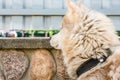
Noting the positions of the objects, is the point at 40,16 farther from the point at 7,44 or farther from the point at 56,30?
the point at 7,44

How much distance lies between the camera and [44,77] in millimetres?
4914

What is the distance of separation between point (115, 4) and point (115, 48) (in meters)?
1.90

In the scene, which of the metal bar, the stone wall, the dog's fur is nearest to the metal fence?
the metal bar

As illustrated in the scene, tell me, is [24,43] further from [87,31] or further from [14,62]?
[87,31]

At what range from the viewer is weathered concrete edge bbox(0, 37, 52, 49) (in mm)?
4867

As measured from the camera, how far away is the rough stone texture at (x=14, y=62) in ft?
16.2

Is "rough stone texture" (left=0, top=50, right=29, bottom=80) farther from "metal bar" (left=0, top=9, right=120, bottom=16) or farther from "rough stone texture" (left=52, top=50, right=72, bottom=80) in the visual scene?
"metal bar" (left=0, top=9, right=120, bottom=16)

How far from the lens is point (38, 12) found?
5.82 meters

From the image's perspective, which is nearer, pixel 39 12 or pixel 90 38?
pixel 90 38

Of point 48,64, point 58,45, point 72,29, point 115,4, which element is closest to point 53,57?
point 48,64

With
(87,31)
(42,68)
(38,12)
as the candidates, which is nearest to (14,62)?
(42,68)

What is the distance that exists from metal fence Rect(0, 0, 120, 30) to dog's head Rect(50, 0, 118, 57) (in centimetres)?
170

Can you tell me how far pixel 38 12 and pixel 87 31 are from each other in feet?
6.15

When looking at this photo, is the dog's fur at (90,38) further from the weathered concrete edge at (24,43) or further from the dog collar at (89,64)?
the weathered concrete edge at (24,43)
